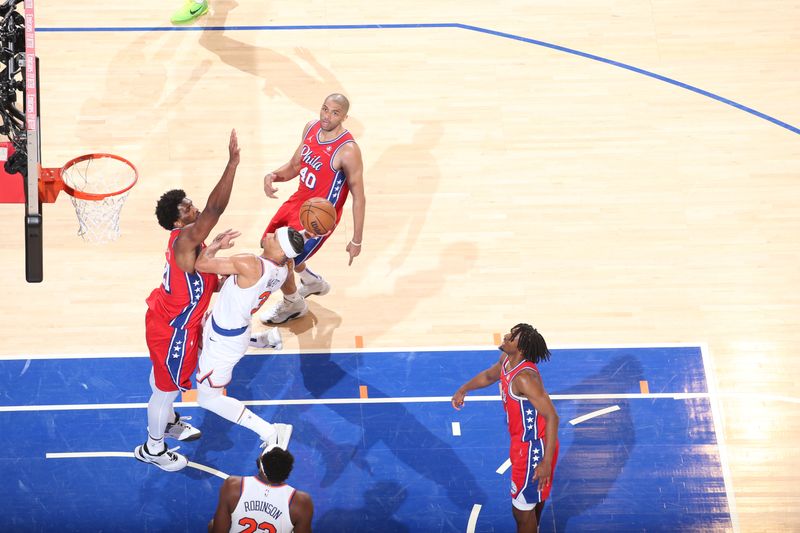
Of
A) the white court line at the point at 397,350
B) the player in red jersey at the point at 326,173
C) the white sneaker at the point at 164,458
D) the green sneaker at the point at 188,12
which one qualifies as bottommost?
the white sneaker at the point at 164,458

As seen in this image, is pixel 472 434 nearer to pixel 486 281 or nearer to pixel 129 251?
pixel 486 281

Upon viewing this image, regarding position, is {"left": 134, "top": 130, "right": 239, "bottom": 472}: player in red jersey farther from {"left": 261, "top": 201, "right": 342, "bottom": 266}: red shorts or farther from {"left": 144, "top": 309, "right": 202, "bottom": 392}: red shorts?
{"left": 261, "top": 201, "right": 342, "bottom": 266}: red shorts

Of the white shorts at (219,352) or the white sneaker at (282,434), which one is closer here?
the white shorts at (219,352)

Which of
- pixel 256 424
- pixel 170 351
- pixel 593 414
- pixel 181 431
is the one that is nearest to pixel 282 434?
pixel 256 424

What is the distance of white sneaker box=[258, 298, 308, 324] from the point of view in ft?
28.1

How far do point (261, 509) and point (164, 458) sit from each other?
1.64 meters

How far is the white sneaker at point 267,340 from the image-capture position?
8.43m

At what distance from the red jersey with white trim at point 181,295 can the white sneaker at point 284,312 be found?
135 cm

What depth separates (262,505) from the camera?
631cm

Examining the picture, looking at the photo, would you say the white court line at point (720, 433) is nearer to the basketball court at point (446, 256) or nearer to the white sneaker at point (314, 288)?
the basketball court at point (446, 256)

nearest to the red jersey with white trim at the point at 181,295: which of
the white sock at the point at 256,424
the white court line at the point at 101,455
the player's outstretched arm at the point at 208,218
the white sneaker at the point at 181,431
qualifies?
the player's outstretched arm at the point at 208,218

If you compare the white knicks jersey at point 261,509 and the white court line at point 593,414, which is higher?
the white court line at point 593,414

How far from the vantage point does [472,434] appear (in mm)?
8055

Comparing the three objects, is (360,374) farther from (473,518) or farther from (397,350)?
(473,518)
